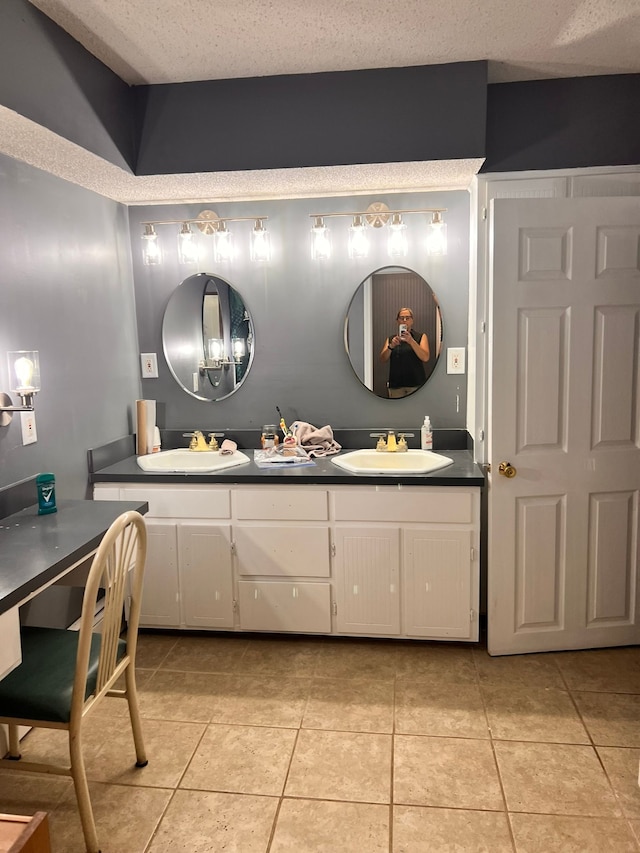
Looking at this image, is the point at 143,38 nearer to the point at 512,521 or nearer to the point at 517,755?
the point at 512,521

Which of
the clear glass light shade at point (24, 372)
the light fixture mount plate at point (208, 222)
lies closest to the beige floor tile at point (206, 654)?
the clear glass light shade at point (24, 372)

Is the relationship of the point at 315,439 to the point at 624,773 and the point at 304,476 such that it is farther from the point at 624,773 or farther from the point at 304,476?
the point at 624,773

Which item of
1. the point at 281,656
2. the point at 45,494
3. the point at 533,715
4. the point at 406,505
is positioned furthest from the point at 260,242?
the point at 533,715

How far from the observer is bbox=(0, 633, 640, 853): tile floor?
189cm

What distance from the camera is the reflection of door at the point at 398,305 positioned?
3.25m

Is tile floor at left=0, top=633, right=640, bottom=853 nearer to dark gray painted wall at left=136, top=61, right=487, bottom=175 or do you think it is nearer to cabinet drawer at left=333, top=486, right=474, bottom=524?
cabinet drawer at left=333, top=486, right=474, bottom=524

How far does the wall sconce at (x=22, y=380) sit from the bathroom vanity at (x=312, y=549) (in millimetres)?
669

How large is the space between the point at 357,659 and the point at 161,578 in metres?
0.96

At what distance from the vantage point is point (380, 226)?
316 cm

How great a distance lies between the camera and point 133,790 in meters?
2.08

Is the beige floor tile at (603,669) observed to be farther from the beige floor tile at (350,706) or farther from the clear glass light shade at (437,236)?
the clear glass light shade at (437,236)

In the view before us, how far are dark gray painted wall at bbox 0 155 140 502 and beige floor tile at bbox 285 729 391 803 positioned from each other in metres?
1.44

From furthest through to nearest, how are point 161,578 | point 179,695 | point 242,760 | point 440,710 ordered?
point 161,578
point 179,695
point 440,710
point 242,760

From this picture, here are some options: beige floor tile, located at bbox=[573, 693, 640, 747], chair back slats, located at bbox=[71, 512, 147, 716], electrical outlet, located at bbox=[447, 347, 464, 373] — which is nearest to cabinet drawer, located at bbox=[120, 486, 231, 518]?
chair back slats, located at bbox=[71, 512, 147, 716]
